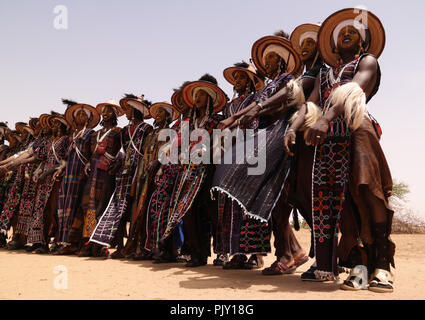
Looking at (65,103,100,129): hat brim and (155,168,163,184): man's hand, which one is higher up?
(65,103,100,129): hat brim

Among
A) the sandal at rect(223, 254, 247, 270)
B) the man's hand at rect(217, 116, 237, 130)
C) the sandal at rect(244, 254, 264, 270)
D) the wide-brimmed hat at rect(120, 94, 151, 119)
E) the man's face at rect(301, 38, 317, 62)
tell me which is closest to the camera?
the man's face at rect(301, 38, 317, 62)

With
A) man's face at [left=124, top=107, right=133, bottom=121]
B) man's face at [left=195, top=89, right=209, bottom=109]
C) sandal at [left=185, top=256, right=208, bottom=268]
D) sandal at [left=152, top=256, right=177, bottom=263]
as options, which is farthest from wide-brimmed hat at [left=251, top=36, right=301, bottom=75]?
sandal at [left=152, top=256, right=177, bottom=263]

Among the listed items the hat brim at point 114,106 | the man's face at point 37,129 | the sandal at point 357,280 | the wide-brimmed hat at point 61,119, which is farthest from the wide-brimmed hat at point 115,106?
the sandal at point 357,280

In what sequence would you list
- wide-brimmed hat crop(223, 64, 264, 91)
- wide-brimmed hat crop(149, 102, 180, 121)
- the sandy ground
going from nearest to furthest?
the sandy ground < wide-brimmed hat crop(223, 64, 264, 91) < wide-brimmed hat crop(149, 102, 180, 121)

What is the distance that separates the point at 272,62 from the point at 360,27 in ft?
4.14

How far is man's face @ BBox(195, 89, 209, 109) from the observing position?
5.96m

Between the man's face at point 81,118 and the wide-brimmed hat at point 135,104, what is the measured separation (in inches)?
35.9

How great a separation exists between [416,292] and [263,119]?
2477 mm

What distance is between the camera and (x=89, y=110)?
25.6 feet

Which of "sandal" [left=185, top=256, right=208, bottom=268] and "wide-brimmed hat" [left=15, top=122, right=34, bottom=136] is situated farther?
"wide-brimmed hat" [left=15, top=122, right=34, bottom=136]

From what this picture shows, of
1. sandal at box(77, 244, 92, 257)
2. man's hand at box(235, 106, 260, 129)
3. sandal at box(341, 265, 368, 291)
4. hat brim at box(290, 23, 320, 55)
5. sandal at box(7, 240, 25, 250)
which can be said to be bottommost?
sandal at box(7, 240, 25, 250)

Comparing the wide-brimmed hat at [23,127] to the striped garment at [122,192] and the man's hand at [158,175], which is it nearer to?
the striped garment at [122,192]

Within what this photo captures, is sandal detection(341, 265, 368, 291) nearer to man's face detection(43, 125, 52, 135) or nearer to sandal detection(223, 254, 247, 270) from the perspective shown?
sandal detection(223, 254, 247, 270)

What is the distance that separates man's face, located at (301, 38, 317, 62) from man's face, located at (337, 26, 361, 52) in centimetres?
64
